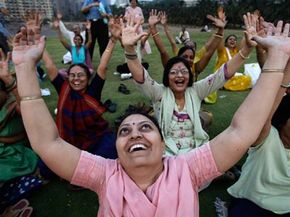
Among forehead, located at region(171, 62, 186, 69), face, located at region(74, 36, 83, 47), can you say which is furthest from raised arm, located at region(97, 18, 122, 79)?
face, located at region(74, 36, 83, 47)

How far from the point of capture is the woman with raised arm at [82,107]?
3.11 metres

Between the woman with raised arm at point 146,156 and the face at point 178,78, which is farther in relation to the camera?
the face at point 178,78

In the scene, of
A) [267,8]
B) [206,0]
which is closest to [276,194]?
[267,8]

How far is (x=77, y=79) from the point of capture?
125 inches

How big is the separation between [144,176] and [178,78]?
1.55m

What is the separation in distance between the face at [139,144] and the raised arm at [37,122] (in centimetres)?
23

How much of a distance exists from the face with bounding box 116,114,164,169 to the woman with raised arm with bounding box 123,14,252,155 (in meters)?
1.12

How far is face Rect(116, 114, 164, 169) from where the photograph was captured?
4.82 ft

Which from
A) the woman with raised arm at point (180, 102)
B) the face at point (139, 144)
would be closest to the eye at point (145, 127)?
the face at point (139, 144)

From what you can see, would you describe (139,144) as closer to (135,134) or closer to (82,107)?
(135,134)

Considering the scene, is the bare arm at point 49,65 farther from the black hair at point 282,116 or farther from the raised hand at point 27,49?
the black hair at point 282,116

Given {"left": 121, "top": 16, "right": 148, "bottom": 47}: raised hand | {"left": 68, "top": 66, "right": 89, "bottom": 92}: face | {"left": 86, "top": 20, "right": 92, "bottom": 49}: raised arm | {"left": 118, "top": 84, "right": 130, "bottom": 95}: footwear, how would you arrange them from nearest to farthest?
{"left": 121, "top": 16, "right": 148, "bottom": 47}: raised hand, {"left": 68, "top": 66, "right": 89, "bottom": 92}: face, {"left": 118, "top": 84, "right": 130, "bottom": 95}: footwear, {"left": 86, "top": 20, "right": 92, "bottom": 49}: raised arm

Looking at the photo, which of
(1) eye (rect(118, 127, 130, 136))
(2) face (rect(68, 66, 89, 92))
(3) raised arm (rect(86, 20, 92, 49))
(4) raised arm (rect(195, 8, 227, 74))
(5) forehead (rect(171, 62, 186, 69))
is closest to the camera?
(1) eye (rect(118, 127, 130, 136))

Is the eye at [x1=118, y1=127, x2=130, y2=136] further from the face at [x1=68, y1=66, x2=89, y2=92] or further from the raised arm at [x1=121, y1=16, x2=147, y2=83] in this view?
the face at [x1=68, y1=66, x2=89, y2=92]
